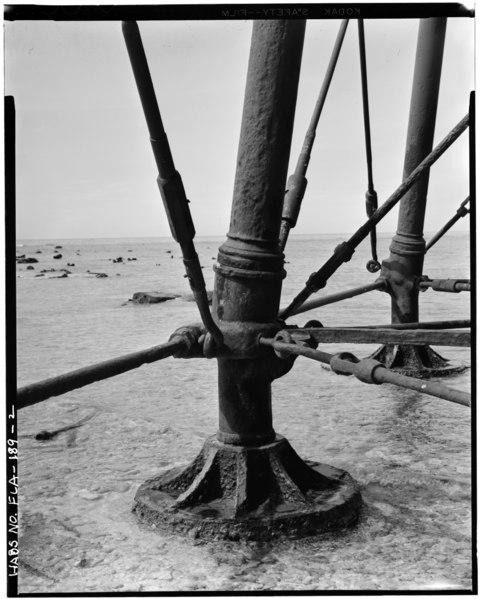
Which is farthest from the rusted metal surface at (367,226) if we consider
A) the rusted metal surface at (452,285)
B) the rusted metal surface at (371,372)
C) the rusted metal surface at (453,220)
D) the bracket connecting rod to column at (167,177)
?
the rusted metal surface at (453,220)

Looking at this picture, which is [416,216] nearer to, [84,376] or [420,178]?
[420,178]

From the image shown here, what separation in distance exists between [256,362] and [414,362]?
2.69m

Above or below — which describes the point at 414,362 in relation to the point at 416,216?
below

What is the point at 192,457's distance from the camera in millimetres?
3527

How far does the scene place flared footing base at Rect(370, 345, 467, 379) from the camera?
505cm

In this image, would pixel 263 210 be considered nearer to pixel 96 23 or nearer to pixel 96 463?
pixel 96 23

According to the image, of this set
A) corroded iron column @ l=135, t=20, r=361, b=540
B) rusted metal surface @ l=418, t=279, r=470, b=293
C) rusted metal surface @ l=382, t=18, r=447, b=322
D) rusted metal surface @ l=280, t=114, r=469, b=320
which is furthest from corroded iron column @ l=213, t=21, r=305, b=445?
rusted metal surface @ l=382, t=18, r=447, b=322

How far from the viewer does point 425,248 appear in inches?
200

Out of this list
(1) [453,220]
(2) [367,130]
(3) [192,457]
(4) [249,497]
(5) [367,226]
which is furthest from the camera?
(1) [453,220]

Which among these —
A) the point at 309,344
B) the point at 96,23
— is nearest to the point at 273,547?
the point at 309,344

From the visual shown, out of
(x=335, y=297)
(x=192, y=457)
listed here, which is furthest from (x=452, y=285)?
(x=192, y=457)

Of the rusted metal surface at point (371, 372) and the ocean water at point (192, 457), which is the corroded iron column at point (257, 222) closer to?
the rusted metal surface at point (371, 372)

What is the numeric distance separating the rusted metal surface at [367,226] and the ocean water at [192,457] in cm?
83

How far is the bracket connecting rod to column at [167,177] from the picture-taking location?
2186 millimetres
